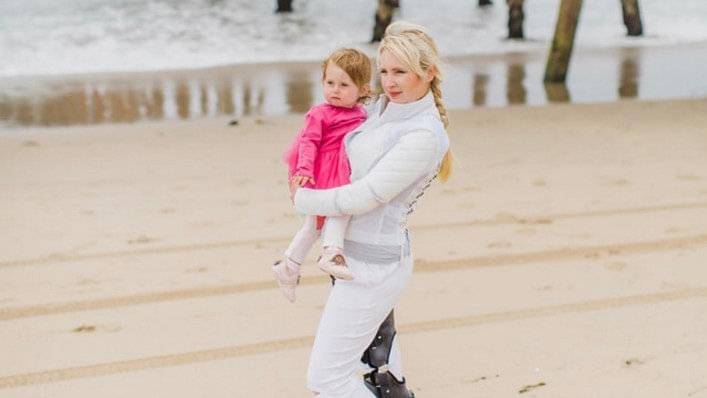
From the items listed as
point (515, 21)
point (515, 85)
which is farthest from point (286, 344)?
point (515, 21)


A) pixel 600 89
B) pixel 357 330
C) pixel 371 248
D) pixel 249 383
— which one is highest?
pixel 371 248

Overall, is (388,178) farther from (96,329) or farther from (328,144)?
(96,329)

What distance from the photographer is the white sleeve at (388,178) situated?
2.72m

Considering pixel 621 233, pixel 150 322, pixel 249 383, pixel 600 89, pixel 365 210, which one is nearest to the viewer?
pixel 365 210

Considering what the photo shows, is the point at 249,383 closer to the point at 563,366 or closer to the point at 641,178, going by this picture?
the point at 563,366

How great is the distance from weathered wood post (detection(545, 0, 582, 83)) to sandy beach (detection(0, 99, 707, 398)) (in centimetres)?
374

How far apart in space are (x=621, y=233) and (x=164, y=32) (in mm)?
15348

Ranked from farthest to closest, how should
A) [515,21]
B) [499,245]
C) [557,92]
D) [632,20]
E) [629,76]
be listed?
[632,20], [515,21], [629,76], [557,92], [499,245]

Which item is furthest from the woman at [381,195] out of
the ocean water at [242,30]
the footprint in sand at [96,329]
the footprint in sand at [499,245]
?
the ocean water at [242,30]

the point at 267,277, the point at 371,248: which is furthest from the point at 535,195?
the point at 371,248

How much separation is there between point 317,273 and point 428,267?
1.87 ft

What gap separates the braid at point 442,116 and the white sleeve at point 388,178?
157 millimetres

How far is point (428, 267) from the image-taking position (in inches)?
207

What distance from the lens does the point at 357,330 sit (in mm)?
2912
